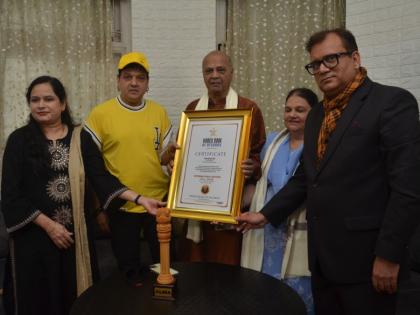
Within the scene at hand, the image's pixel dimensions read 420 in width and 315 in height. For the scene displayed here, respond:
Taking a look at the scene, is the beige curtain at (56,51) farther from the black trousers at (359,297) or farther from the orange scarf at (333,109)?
the black trousers at (359,297)

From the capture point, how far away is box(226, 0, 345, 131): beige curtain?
3387mm

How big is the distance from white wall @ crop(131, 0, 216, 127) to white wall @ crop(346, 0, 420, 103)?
3.91 ft

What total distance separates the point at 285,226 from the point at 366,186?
2.26 ft

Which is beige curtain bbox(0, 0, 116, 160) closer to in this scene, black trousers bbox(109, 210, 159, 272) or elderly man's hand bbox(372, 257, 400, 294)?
black trousers bbox(109, 210, 159, 272)

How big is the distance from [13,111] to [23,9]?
77 cm

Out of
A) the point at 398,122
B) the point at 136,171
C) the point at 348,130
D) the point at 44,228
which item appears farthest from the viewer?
the point at 136,171

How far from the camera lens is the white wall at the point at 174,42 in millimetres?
3291

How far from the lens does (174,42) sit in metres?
3.33

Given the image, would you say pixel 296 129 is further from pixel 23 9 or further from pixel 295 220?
pixel 23 9

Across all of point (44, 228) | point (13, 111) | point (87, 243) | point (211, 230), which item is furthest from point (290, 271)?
point (13, 111)

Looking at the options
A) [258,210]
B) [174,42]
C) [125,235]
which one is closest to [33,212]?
[125,235]

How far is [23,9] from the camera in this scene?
3006 millimetres

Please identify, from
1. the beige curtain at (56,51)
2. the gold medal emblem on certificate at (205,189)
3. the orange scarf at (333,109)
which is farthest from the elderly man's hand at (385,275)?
the beige curtain at (56,51)

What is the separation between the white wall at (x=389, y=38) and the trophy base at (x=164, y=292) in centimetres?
222
